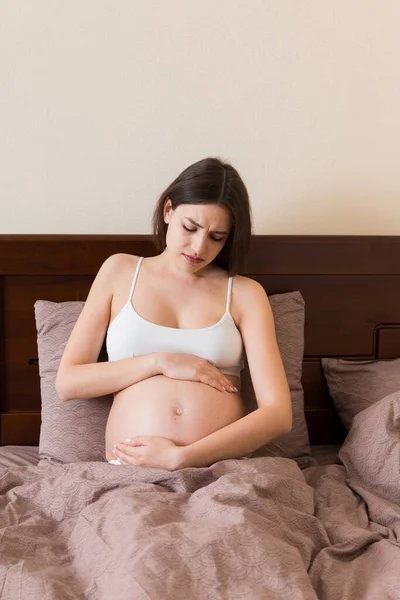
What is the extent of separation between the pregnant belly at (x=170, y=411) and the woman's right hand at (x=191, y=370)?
0.6 inches

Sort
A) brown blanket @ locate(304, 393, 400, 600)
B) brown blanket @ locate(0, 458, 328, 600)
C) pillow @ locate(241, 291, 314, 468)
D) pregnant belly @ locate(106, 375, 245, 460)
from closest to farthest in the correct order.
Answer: brown blanket @ locate(0, 458, 328, 600) → brown blanket @ locate(304, 393, 400, 600) → pregnant belly @ locate(106, 375, 245, 460) → pillow @ locate(241, 291, 314, 468)

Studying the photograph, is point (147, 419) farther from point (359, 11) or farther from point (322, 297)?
point (359, 11)

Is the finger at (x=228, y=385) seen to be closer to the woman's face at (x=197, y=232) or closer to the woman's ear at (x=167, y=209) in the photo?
the woman's face at (x=197, y=232)

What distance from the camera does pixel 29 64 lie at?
2189 mm

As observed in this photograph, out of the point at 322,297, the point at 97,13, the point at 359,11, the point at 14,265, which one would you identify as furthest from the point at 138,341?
the point at 359,11

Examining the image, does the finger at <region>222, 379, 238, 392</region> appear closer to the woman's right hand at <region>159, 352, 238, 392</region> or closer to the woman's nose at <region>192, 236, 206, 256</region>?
the woman's right hand at <region>159, 352, 238, 392</region>

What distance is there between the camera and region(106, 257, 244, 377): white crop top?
6.16 feet

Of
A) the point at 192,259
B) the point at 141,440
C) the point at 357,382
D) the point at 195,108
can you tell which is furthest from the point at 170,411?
the point at 195,108

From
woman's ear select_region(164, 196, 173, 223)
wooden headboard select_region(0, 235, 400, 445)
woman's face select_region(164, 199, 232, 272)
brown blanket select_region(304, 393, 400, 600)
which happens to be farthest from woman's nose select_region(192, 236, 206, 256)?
brown blanket select_region(304, 393, 400, 600)

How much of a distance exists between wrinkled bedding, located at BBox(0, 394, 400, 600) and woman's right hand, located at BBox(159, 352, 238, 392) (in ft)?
0.82

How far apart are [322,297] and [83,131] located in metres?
0.86

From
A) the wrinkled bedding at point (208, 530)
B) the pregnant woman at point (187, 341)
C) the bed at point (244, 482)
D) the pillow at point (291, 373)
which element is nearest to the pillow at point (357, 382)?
Result: the bed at point (244, 482)

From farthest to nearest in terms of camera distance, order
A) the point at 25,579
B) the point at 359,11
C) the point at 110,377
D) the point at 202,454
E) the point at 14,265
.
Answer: the point at 359,11 → the point at 14,265 → the point at 110,377 → the point at 202,454 → the point at 25,579

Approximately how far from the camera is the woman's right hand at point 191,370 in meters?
1.82
